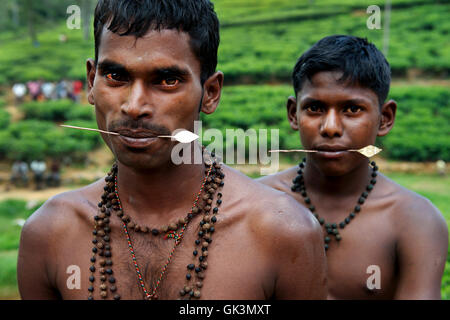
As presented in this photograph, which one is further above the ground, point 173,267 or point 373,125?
point 373,125

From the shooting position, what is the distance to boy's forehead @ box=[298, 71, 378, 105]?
11.2ft

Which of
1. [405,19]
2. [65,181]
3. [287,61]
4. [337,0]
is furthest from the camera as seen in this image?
[337,0]

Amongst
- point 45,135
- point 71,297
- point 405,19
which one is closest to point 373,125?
point 71,297

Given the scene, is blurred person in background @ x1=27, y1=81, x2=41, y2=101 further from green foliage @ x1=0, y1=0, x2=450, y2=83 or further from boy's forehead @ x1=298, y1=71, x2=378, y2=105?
boy's forehead @ x1=298, y1=71, x2=378, y2=105

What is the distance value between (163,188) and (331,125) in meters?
1.23

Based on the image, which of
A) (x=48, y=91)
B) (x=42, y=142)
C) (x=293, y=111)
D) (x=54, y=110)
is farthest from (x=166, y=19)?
(x=48, y=91)

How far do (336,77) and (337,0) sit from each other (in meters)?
33.1

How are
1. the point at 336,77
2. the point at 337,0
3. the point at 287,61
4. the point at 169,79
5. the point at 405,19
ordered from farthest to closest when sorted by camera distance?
1. the point at 337,0
2. the point at 405,19
3. the point at 287,61
4. the point at 336,77
5. the point at 169,79

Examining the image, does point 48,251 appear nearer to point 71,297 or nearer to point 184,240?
point 71,297

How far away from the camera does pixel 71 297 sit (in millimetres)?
2613

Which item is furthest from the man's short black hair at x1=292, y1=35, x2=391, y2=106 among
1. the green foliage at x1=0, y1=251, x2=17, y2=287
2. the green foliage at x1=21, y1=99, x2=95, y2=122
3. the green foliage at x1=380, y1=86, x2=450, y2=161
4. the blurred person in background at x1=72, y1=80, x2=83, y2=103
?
the blurred person in background at x1=72, y1=80, x2=83, y2=103

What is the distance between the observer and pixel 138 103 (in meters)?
2.30

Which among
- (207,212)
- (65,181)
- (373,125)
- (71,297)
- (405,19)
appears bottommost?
(65,181)

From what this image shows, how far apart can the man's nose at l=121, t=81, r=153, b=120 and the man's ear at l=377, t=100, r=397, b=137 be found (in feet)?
6.48
